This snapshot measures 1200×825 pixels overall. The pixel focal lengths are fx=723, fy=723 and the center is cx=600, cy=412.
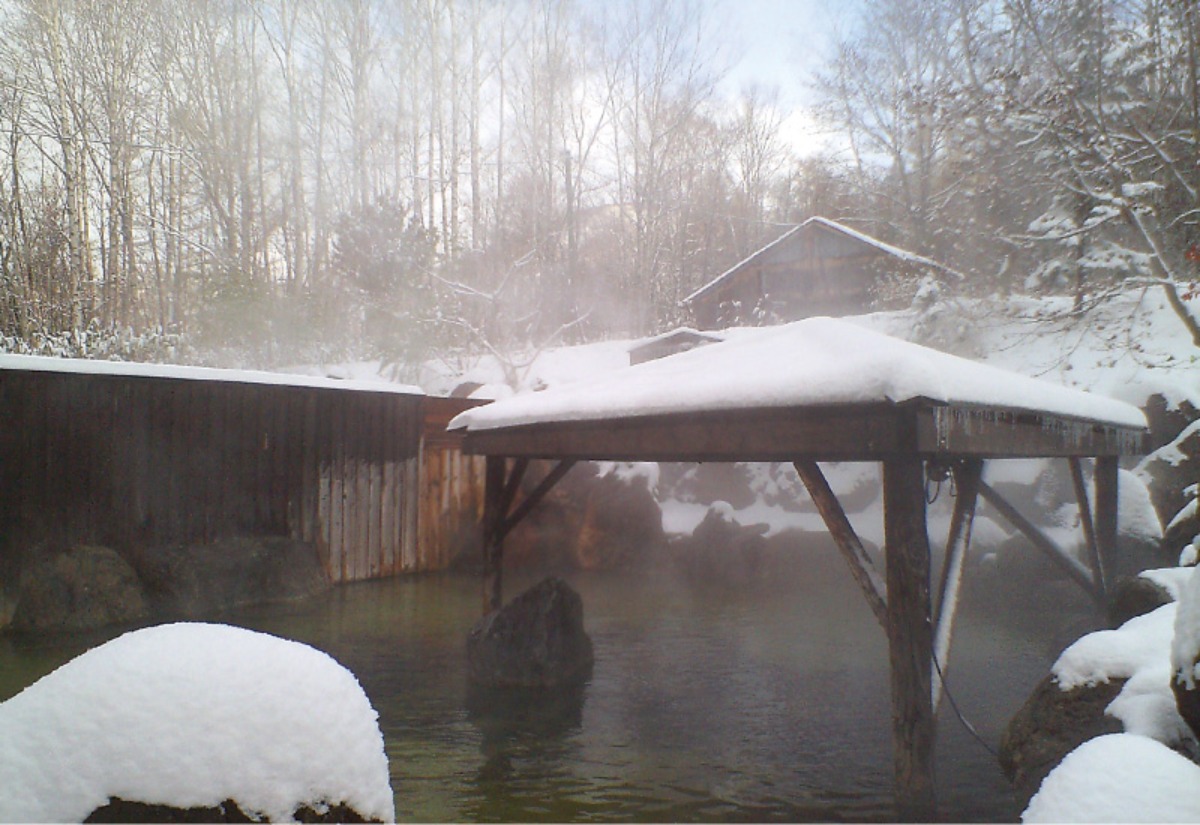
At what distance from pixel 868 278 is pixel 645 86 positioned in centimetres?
1087

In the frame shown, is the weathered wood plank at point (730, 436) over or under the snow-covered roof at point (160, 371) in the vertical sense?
under

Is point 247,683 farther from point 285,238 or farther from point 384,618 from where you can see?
point 285,238

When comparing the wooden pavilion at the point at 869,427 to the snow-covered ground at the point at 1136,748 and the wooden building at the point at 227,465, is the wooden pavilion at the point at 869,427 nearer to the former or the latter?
the snow-covered ground at the point at 1136,748

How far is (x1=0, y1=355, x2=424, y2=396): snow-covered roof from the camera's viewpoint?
714 cm

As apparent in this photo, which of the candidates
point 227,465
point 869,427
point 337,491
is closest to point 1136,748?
point 869,427

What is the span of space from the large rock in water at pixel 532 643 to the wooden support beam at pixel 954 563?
9.35 ft

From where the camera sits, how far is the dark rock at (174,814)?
5.37ft

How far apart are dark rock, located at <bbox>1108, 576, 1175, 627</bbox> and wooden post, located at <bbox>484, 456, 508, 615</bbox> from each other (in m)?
5.08

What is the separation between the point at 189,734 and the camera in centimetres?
174

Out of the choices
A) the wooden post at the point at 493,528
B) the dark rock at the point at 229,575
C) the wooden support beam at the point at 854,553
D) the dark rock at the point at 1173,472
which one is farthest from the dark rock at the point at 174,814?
the dark rock at the point at 1173,472

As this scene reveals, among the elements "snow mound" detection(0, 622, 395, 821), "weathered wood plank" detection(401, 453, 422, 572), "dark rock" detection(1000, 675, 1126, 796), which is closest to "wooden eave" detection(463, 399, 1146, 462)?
"dark rock" detection(1000, 675, 1126, 796)

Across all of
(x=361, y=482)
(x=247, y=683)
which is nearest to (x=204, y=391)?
(x=361, y=482)

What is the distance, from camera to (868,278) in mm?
19328

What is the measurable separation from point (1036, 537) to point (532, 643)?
4329 millimetres
